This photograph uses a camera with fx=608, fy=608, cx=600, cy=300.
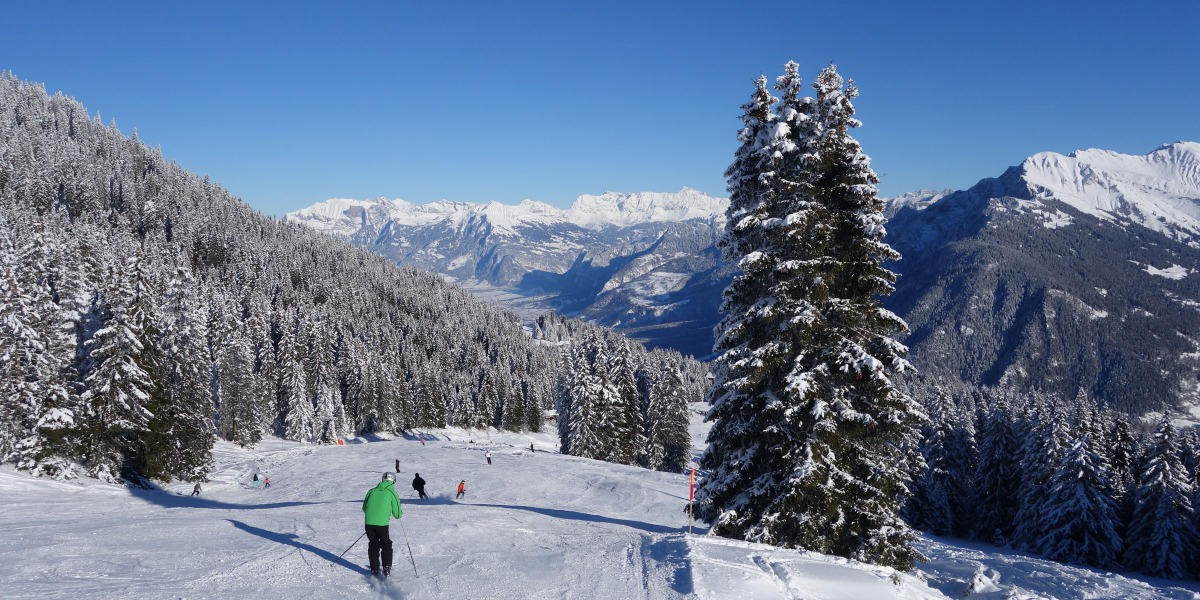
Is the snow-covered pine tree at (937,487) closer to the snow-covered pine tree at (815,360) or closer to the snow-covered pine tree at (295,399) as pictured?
the snow-covered pine tree at (815,360)

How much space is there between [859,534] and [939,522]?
153 feet

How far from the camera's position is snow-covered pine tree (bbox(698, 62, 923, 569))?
13.8 m

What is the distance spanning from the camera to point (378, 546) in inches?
414

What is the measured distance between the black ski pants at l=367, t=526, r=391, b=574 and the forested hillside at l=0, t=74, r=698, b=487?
2753 centimetres

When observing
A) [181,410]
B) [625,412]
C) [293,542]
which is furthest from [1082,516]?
[181,410]

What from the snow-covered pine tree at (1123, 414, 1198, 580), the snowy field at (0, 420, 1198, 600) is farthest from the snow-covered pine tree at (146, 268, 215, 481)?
the snow-covered pine tree at (1123, 414, 1198, 580)

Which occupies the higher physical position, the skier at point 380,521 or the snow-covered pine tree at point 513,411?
the skier at point 380,521

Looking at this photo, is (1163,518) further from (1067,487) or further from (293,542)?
(293,542)

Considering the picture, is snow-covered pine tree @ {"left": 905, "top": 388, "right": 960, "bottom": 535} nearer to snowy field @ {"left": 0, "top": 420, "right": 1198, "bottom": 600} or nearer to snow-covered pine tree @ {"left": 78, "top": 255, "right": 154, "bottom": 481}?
snowy field @ {"left": 0, "top": 420, "right": 1198, "bottom": 600}

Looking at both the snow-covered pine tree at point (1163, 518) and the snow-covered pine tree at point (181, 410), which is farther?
the snow-covered pine tree at point (1163, 518)

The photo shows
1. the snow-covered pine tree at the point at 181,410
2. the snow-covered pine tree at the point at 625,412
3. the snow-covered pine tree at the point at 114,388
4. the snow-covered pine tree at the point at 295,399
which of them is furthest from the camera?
the snow-covered pine tree at the point at 295,399

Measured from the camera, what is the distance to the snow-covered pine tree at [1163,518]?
36969 millimetres

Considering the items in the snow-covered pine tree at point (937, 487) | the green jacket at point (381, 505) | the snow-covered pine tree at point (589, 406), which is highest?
the green jacket at point (381, 505)

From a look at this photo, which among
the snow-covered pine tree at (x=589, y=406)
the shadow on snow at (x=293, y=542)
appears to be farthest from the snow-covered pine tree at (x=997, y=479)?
the shadow on snow at (x=293, y=542)
